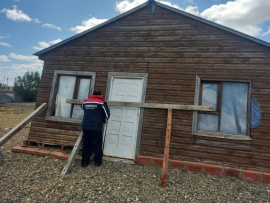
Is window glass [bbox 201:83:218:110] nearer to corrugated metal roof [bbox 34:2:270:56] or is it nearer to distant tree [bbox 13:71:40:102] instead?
corrugated metal roof [bbox 34:2:270:56]

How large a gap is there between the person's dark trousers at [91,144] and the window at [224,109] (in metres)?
2.88

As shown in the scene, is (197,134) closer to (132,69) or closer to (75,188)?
(132,69)

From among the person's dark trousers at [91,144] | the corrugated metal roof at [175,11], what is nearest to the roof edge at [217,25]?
the corrugated metal roof at [175,11]

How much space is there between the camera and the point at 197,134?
6.08 metres

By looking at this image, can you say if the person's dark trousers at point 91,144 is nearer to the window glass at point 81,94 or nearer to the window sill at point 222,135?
Answer: the window glass at point 81,94

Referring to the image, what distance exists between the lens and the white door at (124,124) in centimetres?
659

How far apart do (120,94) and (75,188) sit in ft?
10.9

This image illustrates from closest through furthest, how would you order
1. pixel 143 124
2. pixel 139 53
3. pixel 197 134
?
pixel 197 134 → pixel 143 124 → pixel 139 53

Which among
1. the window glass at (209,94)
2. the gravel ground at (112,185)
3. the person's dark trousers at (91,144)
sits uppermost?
the window glass at (209,94)

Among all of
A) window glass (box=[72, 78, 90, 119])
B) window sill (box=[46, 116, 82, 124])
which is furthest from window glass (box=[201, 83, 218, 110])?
window sill (box=[46, 116, 82, 124])

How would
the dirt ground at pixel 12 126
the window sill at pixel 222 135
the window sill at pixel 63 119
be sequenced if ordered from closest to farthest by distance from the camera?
the window sill at pixel 222 135, the window sill at pixel 63 119, the dirt ground at pixel 12 126

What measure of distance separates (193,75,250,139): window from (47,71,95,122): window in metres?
3.81

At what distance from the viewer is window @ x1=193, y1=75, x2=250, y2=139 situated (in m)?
5.88

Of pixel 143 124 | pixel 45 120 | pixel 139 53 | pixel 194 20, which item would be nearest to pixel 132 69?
pixel 139 53
